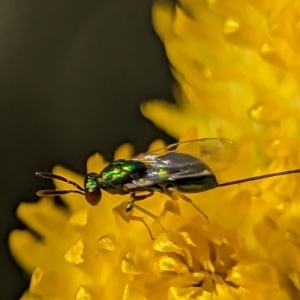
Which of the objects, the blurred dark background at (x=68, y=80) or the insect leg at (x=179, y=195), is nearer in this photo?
the insect leg at (x=179, y=195)

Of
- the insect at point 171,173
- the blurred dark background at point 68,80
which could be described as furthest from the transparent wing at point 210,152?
the blurred dark background at point 68,80

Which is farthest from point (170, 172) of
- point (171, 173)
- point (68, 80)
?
point (68, 80)

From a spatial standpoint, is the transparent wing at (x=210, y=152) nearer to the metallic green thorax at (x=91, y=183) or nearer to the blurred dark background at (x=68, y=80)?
the metallic green thorax at (x=91, y=183)

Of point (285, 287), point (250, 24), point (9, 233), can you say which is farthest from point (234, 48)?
point (9, 233)

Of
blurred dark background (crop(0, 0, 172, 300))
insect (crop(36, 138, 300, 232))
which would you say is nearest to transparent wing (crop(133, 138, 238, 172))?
insect (crop(36, 138, 300, 232))

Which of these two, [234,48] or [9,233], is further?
[9,233]

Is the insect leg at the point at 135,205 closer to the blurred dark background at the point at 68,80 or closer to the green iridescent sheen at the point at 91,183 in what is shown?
the green iridescent sheen at the point at 91,183

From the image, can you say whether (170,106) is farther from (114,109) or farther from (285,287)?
(285,287)

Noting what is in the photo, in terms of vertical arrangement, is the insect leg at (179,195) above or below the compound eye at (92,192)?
below
